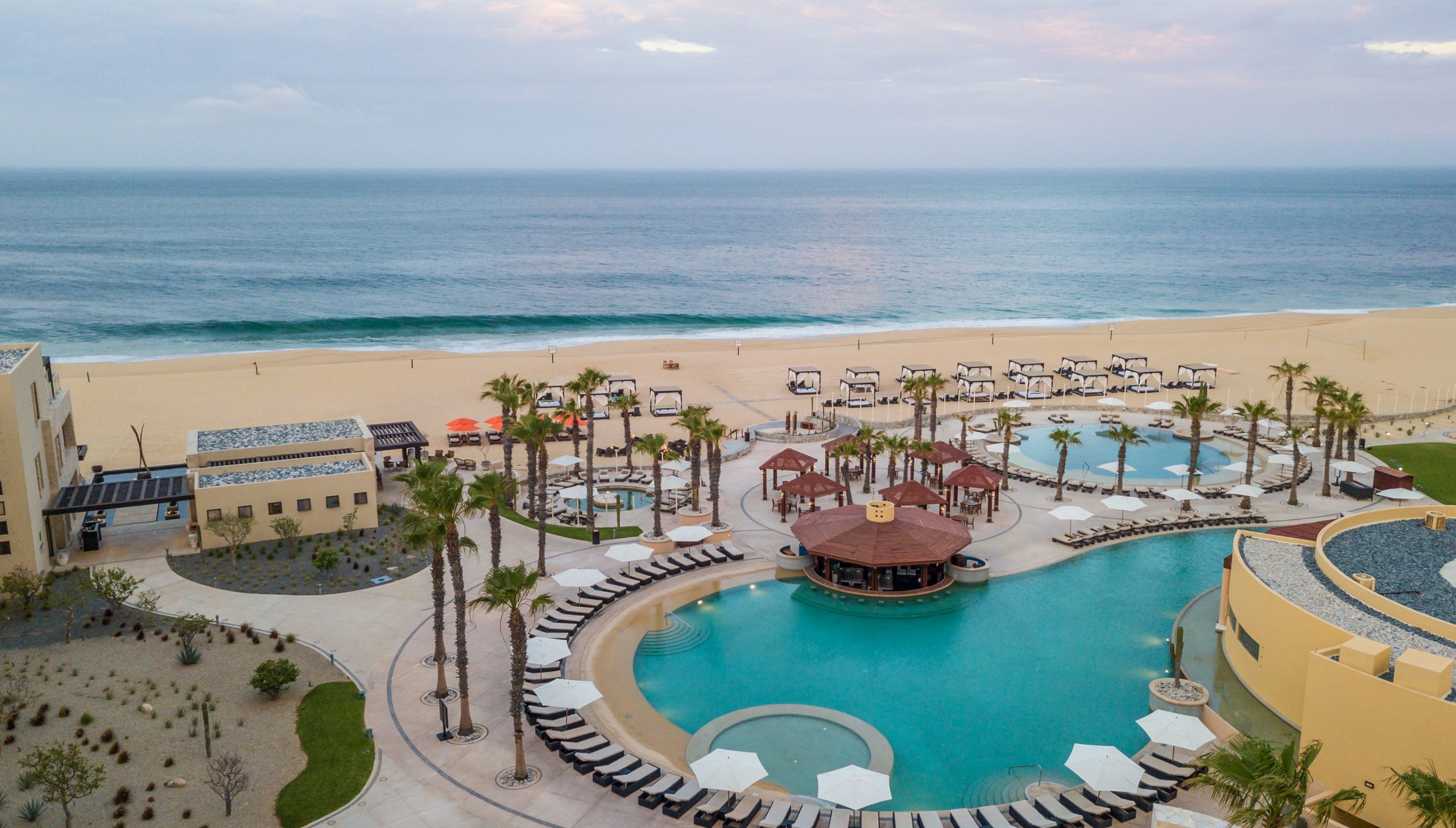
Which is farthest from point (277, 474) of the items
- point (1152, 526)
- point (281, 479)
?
point (1152, 526)

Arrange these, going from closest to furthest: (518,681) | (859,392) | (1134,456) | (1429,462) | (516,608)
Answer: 1. (516,608)
2. (518,681)
3. (1429,462)
4. (1134,456)
5. (859,392)

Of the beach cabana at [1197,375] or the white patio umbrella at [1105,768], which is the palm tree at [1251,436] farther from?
the white patio umbrella at [1105,768]

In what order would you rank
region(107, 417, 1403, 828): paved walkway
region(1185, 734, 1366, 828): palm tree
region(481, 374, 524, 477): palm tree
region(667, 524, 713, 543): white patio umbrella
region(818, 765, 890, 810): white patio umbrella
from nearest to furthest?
1. region(1185, 734, 1366, 828): palm tree
2. region(818, 765, 890, 810): white patio umbrella
3. region(107, 417, 1403, 828): paved walkway
4. region(667, 524, 713, 543): white patio umbrella
5. region(481, 374, 524, 477): palm tree

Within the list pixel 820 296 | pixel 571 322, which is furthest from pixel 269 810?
pixel 820 296

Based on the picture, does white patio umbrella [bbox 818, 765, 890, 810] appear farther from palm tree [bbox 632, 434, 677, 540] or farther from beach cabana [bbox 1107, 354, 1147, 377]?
beach cabana [bbox 1107, 354, 1147, 377]

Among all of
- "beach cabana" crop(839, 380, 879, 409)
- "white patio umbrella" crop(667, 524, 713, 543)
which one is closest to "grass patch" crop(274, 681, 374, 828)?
"white patio umbrella" crop(667, 524, 713, 543)

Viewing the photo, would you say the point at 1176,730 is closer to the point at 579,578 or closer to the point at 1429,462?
the point at 579,578
